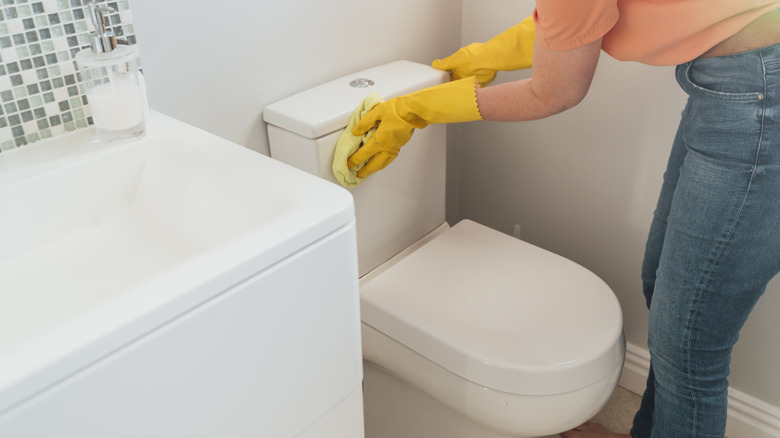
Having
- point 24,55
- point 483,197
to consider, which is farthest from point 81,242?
point 483,197

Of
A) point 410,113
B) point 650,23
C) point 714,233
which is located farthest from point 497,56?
point 714,233

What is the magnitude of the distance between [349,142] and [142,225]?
372 mm

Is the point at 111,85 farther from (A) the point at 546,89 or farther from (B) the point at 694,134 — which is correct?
(B) the point at 694,134

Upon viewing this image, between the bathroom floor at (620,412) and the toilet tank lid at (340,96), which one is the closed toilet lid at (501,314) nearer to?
the toilet tank lid at (340,96)

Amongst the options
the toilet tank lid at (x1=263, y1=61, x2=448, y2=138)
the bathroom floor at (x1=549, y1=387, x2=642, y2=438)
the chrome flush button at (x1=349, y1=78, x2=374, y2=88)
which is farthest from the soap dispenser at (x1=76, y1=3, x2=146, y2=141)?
the bathroom floor at (x1=549, y1=387, x2=642, y2=438)

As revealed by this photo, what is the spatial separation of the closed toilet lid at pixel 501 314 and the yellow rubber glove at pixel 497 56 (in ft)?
1.04

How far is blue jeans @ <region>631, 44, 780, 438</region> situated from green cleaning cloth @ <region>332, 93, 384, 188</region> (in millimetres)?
454

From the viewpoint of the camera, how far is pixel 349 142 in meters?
1.09

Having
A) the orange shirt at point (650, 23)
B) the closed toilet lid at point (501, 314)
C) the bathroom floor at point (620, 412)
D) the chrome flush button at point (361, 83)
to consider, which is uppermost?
the orange shirt at point (650, 23)

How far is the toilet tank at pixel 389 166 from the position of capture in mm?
1102

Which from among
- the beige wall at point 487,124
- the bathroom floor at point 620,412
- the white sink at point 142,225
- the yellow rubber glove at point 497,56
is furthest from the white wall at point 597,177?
the white sink at point 142,225

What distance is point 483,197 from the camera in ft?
5.63

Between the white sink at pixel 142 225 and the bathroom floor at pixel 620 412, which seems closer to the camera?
the white sink at pixel 142 225

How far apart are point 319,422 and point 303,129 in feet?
1.59
